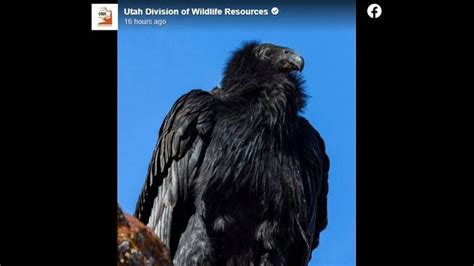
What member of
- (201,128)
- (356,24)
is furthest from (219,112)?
(356,24)

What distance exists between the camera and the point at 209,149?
895 cm

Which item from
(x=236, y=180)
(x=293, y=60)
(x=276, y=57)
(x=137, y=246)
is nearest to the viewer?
(x=137, y=246)

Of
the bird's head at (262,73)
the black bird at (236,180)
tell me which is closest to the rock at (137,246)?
the black bird at (236,180)

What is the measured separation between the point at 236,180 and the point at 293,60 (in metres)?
1.17

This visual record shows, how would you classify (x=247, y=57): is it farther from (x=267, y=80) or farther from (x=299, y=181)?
(x=299, y=181)

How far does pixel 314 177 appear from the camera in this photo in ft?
30.5

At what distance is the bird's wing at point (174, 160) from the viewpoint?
888 cm
